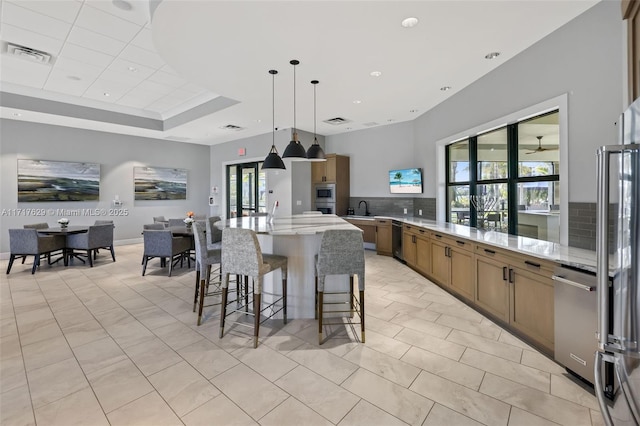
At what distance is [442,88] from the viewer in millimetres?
4688

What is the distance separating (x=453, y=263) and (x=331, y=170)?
13.9 ft

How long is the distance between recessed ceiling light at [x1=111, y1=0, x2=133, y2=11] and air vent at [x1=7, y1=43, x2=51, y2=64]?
2.18 meters

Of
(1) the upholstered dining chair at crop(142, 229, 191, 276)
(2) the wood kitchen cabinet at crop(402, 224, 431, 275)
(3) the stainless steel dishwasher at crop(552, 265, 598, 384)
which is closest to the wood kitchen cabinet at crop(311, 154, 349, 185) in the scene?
(2) the wood kitchen cabinet at crop(402, 224, 431, 275)

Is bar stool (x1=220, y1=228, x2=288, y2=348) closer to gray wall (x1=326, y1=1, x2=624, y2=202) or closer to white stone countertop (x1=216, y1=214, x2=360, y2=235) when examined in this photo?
white stone countertop (x1=216, y1=214, x2=360, y2=235)

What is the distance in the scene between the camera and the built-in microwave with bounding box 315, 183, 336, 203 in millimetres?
7492

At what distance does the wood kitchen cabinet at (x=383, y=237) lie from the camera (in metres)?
6.49

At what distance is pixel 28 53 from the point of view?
4.20 m

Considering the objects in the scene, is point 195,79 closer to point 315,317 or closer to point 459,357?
point 315,317

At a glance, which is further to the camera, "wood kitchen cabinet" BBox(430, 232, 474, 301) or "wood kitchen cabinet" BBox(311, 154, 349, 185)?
"wood kitchen cabinet" BBox(311, 154, 349, 185)

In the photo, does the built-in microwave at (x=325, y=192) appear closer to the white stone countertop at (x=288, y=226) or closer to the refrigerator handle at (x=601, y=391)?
the white stone countertop at (x=288, y=226)

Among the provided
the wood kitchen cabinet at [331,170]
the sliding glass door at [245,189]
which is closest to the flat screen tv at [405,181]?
the wood kitchen cabinet at [331,170]

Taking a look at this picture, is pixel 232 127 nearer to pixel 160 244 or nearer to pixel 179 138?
pixel 179 138

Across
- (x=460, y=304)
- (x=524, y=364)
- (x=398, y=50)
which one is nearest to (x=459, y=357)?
(x=524, y=364)

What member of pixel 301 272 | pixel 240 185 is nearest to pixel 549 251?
pixel 301 272
